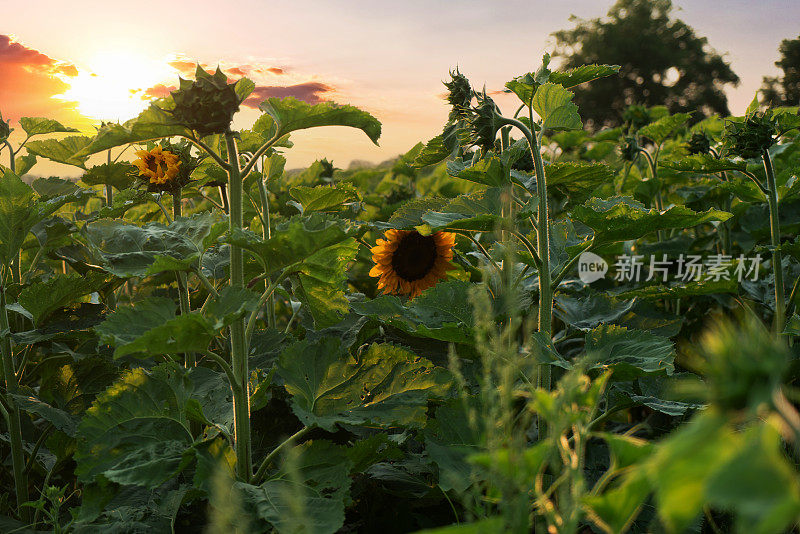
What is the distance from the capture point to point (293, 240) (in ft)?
3.40

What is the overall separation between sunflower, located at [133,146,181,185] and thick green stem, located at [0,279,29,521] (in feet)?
1.41

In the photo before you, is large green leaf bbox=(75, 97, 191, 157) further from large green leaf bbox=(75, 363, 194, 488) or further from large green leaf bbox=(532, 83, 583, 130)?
large green leaf bbox=(532, 83, 583, 130)

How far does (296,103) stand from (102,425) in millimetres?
655

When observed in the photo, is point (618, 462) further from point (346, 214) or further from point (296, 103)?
point (346, 214)

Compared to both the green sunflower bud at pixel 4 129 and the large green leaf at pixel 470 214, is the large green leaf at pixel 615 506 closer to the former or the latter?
the large green leaf at pixel 470 214

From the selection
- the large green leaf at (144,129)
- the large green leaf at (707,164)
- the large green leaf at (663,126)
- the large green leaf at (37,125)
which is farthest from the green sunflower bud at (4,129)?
the large green leaf at (663,126)

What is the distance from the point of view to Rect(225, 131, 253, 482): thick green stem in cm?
113

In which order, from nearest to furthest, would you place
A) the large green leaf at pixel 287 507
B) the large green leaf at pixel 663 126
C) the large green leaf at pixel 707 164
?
the large green leaf at pixel 287 507 → the large green leaf at pixel 707 164 → the large green leaf at pixel 663 126

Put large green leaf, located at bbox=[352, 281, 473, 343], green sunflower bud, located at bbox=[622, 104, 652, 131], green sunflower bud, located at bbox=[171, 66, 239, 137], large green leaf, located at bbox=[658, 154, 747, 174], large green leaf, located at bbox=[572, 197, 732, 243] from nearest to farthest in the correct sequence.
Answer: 1. green sunflower bud, located at bbox=[171, 66, 239, 137]
2. large green leaf, located at bbox=[572, 197, 732, 243]
3. large green leaf, located at bbox=[352, 281, 473, 343]
4. large green leaf, located at bbox=[658, 154, 747, 174]
5. green sunflower bud, located at bbox=[622, 104, 652, 131]

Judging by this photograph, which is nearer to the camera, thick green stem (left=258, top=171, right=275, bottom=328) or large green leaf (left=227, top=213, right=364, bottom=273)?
large green leaf (left=227, top=213, right=364, bottom=273)

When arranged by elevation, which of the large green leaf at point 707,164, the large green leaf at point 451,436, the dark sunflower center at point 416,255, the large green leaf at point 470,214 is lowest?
the large green leaf at point 451,436

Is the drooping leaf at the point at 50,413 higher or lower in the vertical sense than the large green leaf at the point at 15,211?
lower

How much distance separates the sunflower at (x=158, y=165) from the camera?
168 cm

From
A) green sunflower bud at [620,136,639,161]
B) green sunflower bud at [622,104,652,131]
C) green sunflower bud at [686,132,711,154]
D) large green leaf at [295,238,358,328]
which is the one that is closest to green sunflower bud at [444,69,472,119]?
large green leaf at [295,238,358,328]
